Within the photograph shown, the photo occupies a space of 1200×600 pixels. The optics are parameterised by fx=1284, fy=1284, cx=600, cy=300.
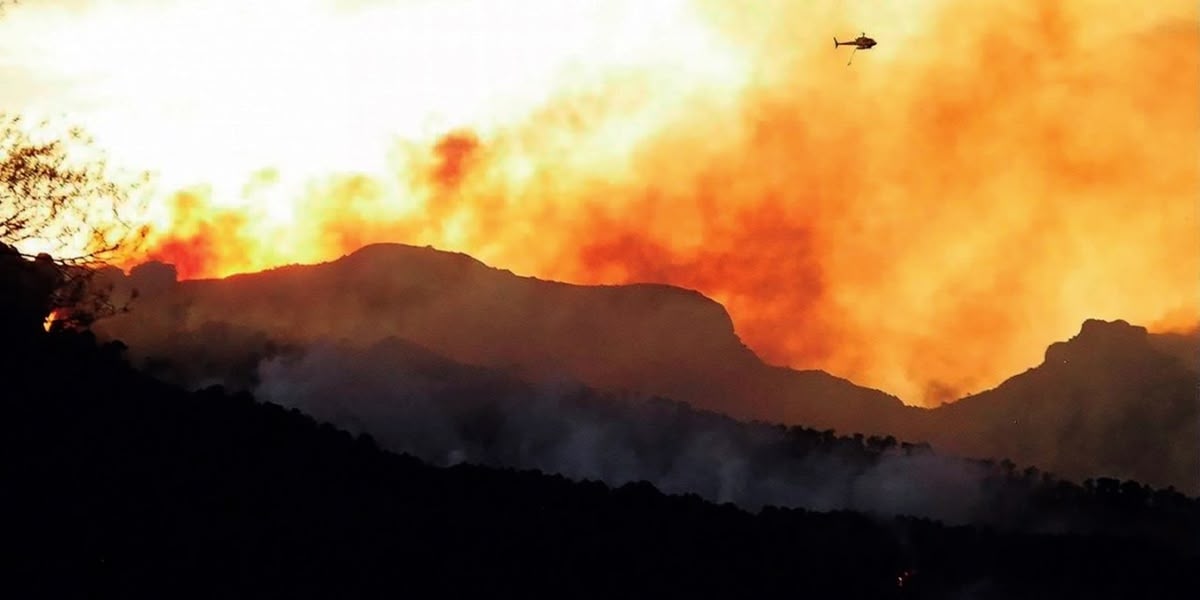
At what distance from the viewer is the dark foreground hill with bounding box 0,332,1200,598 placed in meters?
60.1

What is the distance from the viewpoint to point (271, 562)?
73812 mm

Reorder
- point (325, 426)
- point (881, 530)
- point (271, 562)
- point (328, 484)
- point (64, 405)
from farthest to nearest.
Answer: point (881, 530) < point (325, 426) < point (328, 484) < point (271, 562) < point (64, 405)

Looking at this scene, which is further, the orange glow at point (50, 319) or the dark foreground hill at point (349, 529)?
the dark foreground hill at point (349, 529)

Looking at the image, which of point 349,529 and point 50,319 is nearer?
point 50,319

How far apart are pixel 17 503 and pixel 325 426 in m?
53.3

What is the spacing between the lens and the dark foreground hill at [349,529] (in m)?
60.1

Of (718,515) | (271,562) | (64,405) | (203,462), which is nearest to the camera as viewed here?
(64,405)

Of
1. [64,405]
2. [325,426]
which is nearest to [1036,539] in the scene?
[325,426]

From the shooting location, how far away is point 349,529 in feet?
284

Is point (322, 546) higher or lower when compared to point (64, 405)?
lower

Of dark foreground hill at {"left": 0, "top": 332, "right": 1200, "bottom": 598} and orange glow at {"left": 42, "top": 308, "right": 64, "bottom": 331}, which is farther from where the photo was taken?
dark foreground hill at {"left": 0, "top": 332, "right": 1200, "bottom": 598}

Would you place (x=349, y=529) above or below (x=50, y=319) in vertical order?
below

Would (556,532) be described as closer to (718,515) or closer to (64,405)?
(718,515)

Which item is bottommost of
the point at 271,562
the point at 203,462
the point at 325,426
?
the point at 271,562
